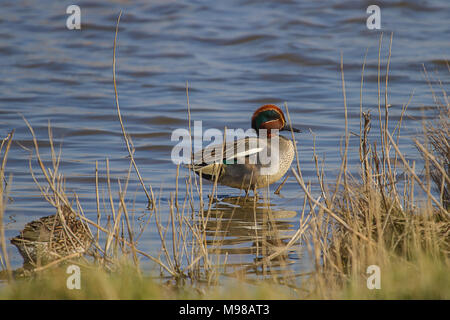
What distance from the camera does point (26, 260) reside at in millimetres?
5289

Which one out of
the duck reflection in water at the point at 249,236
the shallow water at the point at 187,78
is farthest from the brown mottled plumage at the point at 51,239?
the duck reflection in water at the point at 249,236

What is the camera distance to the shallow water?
815cm

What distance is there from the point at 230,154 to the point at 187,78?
6696 mm

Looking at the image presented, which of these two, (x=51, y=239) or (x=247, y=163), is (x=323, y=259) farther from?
(x=247, y=163)

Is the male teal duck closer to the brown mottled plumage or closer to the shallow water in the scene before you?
the shallow water

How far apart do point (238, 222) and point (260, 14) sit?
11.9m

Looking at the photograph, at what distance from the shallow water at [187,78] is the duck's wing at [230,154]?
49cm

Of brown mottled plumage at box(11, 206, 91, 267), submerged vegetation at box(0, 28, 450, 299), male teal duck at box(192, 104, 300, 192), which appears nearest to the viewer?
submerged vegetation at box(0, 28, 450, 299)

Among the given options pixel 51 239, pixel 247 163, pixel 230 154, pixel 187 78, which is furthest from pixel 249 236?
pixel 187 78

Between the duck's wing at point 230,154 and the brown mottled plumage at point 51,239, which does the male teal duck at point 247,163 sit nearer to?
the duck's wing at point 230,154

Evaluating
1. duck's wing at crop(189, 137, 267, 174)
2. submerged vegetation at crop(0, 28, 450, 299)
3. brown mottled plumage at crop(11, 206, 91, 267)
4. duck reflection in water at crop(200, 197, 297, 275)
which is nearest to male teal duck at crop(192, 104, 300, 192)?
duck's wing at crop(189, 137, 267, 174)

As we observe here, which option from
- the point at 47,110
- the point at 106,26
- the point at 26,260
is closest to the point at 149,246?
the point at 26,260

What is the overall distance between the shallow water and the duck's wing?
1.60 ft

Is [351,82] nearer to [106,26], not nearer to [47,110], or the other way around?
[47,110]
